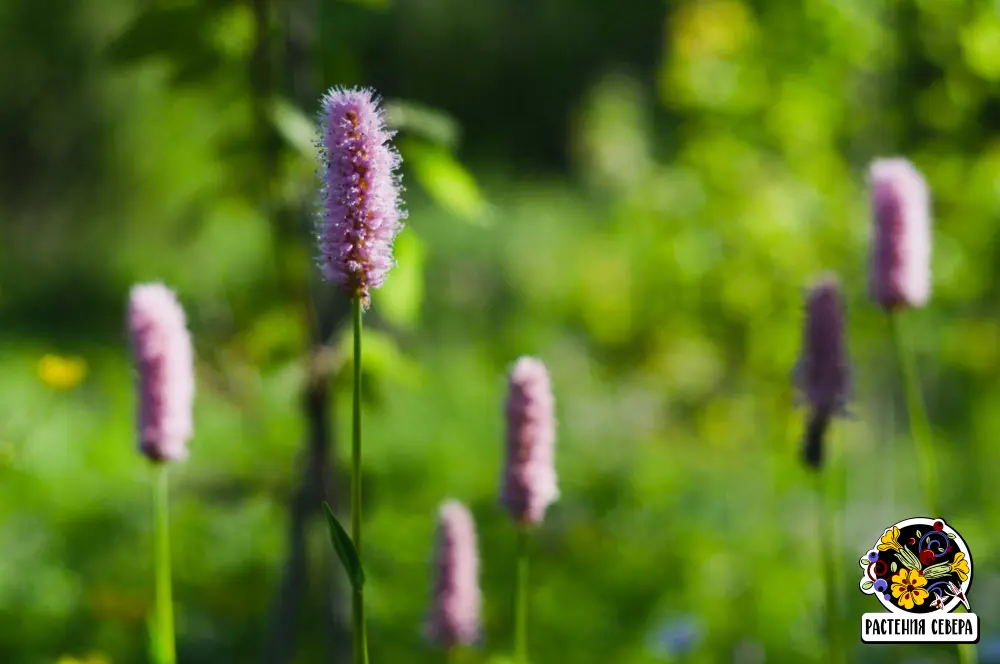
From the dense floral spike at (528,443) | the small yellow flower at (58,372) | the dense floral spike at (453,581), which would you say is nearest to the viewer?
the dense floral spike at (528,443)

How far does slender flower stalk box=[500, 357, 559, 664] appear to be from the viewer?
1.45 metres

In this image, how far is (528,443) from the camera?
146 cm

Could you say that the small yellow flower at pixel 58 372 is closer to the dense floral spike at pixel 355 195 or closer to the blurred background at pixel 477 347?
the blurred background at pixel 477 347

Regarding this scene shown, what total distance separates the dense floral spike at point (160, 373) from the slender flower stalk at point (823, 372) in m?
0.96

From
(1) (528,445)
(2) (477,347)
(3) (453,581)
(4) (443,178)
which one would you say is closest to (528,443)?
(1) (528,445)

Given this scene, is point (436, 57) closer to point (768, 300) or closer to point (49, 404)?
point (49, 404)

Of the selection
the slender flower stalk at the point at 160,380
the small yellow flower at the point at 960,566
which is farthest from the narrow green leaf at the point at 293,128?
the small yellow flower at the point at 960,566

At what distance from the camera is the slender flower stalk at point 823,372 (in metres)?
1.69

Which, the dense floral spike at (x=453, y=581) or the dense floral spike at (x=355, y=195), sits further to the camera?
the dense floral spike at (x=453, y=581)

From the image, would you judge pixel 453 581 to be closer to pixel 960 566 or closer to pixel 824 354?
pixel 824 354

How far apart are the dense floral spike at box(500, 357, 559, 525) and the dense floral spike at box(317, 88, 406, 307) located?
0.36 metres

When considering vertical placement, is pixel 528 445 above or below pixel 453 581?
above

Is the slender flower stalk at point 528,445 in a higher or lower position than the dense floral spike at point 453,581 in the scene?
higher

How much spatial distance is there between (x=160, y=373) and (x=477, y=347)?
5308 mm
